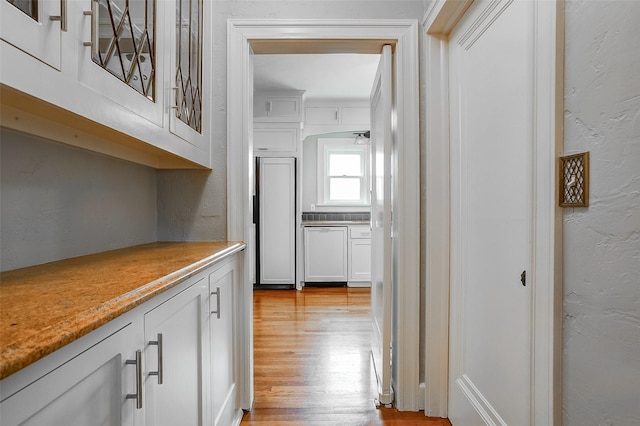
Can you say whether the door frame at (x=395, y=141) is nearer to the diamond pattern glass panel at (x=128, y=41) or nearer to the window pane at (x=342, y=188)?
the diamond pattern glass panel at (x=128, y=41)

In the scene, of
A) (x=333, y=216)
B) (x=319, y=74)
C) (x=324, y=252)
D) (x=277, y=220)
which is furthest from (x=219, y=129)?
(x=333, y=216)

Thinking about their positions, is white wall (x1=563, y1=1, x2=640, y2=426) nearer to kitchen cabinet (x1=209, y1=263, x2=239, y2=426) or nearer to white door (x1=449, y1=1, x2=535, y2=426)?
white door (x1=449, y1=1, x2=535, y2=426)

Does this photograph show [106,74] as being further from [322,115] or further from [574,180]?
[322,115]

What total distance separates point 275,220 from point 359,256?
124 cm

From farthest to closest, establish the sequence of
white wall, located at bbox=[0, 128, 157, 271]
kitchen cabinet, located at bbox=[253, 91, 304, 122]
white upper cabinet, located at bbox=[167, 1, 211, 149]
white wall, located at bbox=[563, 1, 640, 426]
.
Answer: kitchen cabinet, located at bbox=[253, 91, 304, 122]
white upper cabinet, located at bbox=[167, 1, 211, 149]
white wall, located at bbox=[0, 128, 157, 271]
white wall, located at bbox=[563, 1, 640, 426]

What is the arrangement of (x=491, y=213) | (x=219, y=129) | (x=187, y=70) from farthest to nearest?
1. (x=219, y=129)
2. (x=187, y=70)
3. (x=491, y=213)

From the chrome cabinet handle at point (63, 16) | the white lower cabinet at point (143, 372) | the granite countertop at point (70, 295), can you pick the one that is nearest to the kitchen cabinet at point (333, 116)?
the white lower cabinet at point (143, 372)

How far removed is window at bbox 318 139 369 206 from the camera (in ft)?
18.4

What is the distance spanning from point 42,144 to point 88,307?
2.56 feet

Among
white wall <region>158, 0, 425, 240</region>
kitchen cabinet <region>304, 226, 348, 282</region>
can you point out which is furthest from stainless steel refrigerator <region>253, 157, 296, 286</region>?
white wall <region>158, 0, 425, 240</region>

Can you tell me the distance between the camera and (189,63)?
1.60m

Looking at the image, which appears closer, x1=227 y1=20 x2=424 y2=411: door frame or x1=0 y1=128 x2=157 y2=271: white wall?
x1=0 y1=128 x2=157 y2=271: white wall

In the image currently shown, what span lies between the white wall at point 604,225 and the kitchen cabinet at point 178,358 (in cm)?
101

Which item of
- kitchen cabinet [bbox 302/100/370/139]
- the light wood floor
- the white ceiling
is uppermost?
the white ceiling
